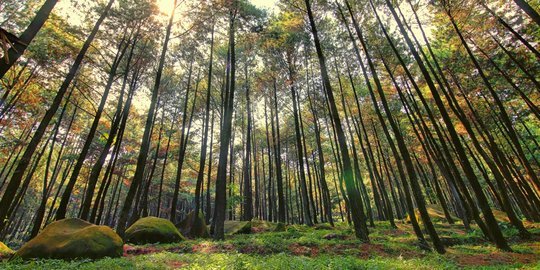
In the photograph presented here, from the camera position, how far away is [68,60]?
13.2 m

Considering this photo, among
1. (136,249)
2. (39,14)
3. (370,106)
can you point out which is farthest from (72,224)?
(370,106)

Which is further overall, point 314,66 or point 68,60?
point 314,66

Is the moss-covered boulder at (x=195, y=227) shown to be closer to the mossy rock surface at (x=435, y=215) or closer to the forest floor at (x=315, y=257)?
the forest floor at (x=315, y=257)

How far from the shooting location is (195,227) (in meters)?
14.3

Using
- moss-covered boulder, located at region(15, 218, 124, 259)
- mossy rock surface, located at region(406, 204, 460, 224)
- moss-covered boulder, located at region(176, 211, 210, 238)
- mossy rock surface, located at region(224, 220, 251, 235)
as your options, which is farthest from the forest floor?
mossy rock surface, located at region(406, 204, 460, 224)

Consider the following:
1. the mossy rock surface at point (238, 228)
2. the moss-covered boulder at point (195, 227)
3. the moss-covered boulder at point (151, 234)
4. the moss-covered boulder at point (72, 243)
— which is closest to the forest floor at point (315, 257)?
the moss-covered boulder at point (72, 243)

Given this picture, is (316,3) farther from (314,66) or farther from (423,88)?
(423,88)

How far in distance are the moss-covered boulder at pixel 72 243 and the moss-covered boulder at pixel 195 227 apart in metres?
6.36

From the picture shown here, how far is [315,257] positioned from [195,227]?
9042 millimetres

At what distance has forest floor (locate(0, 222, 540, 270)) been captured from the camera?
220 inches

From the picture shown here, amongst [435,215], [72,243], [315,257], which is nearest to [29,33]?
[72,243]

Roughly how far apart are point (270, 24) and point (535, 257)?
1590 cm

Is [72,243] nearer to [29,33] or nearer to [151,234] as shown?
[151,234]

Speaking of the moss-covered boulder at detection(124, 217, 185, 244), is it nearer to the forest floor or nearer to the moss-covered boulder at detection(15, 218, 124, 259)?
the forest floor
